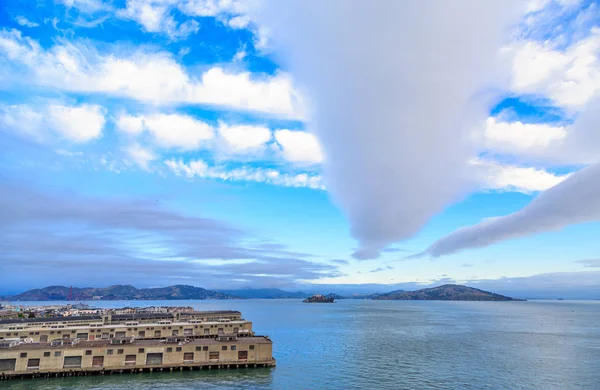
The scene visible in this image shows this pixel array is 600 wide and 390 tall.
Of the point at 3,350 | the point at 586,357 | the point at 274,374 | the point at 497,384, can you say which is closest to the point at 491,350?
the point at 586,357

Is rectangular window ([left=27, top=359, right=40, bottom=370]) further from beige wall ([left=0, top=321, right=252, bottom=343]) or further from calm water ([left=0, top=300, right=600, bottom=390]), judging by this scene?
beige wall ([left=0, top=321, right=252, bottom=343])

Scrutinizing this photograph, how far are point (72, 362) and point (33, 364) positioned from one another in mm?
5187

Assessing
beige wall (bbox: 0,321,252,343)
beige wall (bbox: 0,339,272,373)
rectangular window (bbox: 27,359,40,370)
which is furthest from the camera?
beige wall (bbox: 0,321,252,343)

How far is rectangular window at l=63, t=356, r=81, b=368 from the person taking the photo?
195ft

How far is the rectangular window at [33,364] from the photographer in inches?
2271

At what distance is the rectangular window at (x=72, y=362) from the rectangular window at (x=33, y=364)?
3603mm

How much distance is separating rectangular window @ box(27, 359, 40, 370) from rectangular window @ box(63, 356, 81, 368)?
3.60m

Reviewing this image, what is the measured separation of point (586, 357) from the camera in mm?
79312

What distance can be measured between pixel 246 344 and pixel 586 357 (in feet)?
230

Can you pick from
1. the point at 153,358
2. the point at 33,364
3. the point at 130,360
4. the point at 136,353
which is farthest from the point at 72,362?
the point at 153,358

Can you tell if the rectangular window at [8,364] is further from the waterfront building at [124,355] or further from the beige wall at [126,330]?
the beige wall at [126,330]

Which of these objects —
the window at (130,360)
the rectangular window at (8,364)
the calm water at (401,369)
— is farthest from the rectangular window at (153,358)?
the rectangular window at (8,364)

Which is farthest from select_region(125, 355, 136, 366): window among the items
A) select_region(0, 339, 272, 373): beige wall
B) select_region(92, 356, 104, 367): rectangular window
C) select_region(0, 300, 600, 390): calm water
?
select_region(92, 356, 104, 367): rectangular window

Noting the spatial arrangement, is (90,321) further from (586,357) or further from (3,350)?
(586,357)
